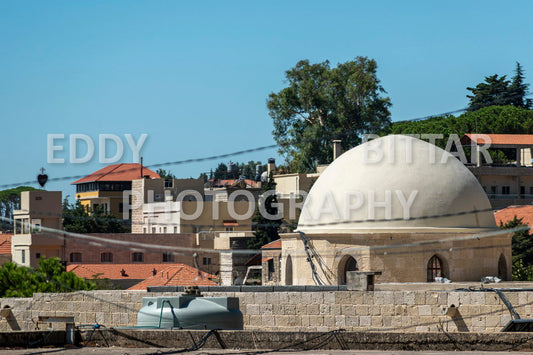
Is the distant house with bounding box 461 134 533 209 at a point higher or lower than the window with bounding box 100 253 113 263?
higher

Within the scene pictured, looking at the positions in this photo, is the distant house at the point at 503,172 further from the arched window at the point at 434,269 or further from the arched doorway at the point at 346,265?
the arched doorway at the point at 346,265

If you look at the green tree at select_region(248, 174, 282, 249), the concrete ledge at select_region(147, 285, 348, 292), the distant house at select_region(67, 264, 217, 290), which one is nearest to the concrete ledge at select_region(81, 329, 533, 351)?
the concrete ledge at select_region(147, 285, 348, 292)

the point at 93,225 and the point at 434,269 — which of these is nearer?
the point at 434,269

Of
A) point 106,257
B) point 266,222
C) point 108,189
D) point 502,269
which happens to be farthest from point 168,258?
point 502,269

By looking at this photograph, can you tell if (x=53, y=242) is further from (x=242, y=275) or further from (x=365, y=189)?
(x=365, y=189)

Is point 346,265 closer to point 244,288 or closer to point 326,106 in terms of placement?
point 244,288

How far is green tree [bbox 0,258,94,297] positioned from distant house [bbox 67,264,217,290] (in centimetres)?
705

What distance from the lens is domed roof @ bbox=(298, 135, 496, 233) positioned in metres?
32.3

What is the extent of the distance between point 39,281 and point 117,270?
16.3m

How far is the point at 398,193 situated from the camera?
32312 millimetres

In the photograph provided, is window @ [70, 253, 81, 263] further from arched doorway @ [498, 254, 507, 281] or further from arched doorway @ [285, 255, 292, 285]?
arched doorway @ [498, 254, 507, 281]

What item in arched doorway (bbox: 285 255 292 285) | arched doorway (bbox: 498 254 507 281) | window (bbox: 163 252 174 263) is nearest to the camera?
arched doorway (bbox: 498 254 507 281)

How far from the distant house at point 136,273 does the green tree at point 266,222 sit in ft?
29.2

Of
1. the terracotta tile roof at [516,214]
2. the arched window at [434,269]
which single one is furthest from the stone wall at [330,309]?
the terracotta tile roof at [516,214]
